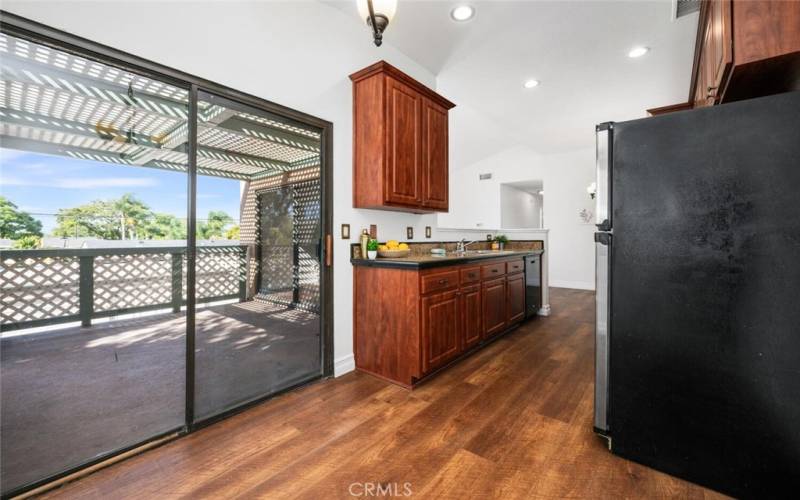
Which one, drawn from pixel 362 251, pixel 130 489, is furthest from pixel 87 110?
pixel 130 489

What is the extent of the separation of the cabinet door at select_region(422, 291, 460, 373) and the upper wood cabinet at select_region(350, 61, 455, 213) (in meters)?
0.90

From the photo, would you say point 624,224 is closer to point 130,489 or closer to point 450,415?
point 450,415

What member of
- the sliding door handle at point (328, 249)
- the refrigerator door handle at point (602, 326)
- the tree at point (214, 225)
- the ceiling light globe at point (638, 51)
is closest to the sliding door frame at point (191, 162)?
the sliding door handle at point (328, 249)

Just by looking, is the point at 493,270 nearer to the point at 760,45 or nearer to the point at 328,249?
the point at 328,249

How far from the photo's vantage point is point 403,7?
2.56 metres

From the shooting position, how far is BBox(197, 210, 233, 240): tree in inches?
79.7

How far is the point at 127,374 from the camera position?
240 centimetres

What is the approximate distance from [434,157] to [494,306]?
5.43 feet

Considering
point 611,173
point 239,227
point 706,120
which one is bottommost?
point 239,227

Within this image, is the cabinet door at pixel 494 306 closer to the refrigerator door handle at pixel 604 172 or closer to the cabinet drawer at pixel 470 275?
the cabinet drawer at pixel 470 275

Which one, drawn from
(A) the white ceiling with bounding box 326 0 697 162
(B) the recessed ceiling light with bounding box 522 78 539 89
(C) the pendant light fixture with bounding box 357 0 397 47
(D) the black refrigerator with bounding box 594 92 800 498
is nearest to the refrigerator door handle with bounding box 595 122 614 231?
(D) the black refrigerator with bounding box 594 92 800 498

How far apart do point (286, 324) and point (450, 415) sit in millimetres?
1962

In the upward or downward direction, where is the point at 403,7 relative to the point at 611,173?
upward

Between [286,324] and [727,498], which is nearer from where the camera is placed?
[727,498]
